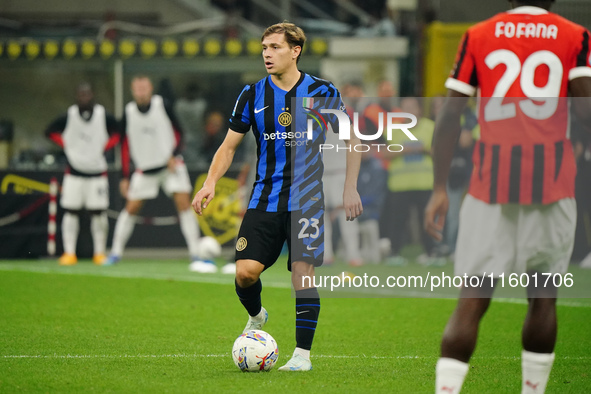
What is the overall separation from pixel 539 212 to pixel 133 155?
9.96m

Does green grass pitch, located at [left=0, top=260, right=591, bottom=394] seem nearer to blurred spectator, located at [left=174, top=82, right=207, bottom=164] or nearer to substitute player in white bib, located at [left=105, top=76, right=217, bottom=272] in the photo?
substitute player in white bib, located at [left=105, top=76, right=217, bottom=272]

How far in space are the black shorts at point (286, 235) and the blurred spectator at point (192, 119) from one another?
1075 cm

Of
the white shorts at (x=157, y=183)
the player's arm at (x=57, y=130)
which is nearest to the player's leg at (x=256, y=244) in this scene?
the white shorts at (x=157, y=183)

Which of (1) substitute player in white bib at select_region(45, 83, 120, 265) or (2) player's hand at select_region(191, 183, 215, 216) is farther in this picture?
(1) substitute player in white bib at select_region(45, 83, 120, 265)

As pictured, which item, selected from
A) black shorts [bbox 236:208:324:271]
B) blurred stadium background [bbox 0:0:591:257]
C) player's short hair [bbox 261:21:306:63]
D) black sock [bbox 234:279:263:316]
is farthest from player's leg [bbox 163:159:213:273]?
player's short hair [bbox 261:21:306:63]

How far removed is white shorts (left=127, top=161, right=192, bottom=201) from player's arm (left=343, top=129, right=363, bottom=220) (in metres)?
7.33

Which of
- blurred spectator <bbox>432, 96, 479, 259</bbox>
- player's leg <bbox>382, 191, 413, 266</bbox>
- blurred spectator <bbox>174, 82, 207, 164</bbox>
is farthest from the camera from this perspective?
blurred spectator <bbox>174, 82, 207, 164</bbox>

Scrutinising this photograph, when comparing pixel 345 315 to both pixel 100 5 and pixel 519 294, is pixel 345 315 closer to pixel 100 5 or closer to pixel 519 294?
pixel 519 294

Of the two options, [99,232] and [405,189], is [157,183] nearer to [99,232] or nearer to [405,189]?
[99,232]

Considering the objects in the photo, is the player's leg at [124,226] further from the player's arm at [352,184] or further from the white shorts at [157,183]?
the player's arm at [352,184]

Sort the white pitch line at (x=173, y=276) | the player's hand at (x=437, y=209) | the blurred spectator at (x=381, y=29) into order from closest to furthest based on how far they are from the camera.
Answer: the player's hand at (x=437, y=209) → the white pitch line at (x=173, y=276) → the blurred spectator at (x=381, y=29)

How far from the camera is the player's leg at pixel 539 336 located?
457 centimetres

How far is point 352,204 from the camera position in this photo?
606 cm

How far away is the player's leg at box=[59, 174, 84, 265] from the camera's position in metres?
14.0
